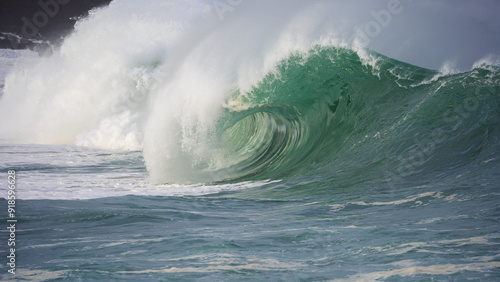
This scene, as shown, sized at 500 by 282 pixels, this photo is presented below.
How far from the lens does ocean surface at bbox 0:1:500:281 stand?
3658mm

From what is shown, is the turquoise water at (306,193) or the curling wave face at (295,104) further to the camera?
the curling wave face at (295,104)

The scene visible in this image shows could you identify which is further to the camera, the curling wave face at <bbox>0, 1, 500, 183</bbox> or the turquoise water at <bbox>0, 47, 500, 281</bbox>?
the curling wave face at <bbox>0, 1, 500, 183</bbox>

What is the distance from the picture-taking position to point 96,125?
48.3 feet

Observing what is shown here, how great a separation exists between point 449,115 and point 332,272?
4652 millimetres

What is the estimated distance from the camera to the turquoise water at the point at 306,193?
140 inches

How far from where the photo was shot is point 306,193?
6160 mm

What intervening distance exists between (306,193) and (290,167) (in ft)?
4.70

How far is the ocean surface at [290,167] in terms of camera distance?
12.0ft

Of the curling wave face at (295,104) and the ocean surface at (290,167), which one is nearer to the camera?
the ocean surface at (290,167)

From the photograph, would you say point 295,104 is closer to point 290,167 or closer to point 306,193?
point 290,167

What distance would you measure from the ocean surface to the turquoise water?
0.02 m

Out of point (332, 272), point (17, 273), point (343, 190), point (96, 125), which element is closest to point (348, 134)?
point (343, 190)

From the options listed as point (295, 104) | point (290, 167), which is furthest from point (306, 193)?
point (295, 104)

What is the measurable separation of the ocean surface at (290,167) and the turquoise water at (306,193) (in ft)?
0.07
